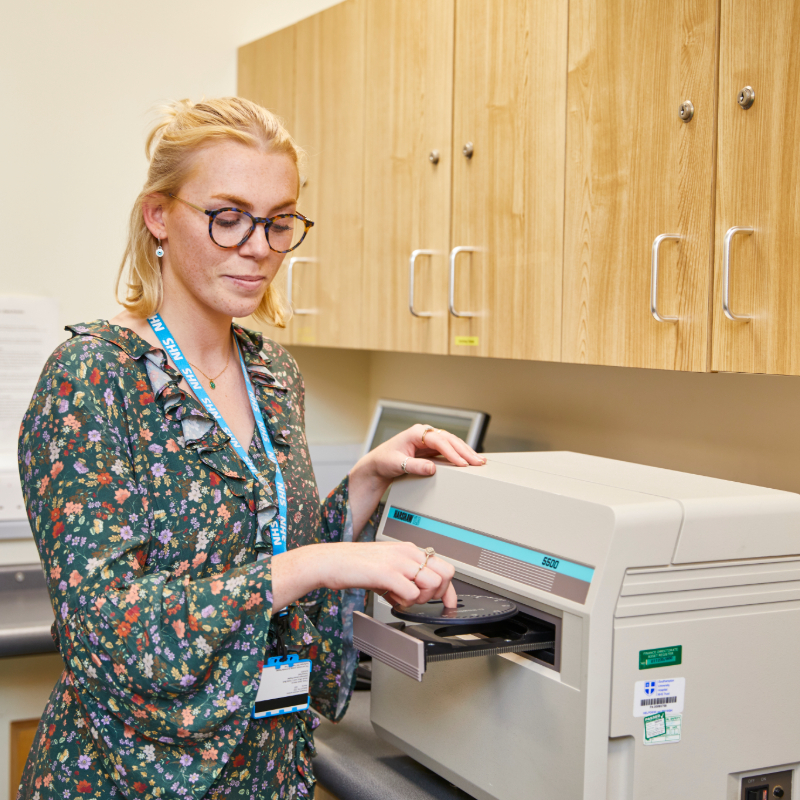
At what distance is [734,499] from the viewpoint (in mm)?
965

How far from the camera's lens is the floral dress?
94 cm

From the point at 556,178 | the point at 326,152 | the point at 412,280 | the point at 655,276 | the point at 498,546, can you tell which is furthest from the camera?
the point at 326,152

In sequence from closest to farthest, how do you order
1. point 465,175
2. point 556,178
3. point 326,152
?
1. point 556,178
2. point 465,175
3. point 326,152

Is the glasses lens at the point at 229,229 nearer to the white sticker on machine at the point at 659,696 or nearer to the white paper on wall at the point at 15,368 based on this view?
the white sticker on machine at the point at 659,696

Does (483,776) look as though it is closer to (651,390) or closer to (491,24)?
(651,390)

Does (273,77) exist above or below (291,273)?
above

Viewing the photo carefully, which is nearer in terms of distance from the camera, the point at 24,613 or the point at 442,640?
the point at 442,640

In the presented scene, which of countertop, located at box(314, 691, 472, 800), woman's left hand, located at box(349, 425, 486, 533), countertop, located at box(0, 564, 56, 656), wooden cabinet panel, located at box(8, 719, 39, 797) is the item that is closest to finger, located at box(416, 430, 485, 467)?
woman's left hand, located at box(349, 425, 486, 533)

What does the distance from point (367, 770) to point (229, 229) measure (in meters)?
0.77

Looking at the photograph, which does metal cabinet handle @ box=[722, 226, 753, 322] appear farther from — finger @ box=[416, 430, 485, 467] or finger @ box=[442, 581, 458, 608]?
finger @ box=[442, 581, 458, 608]

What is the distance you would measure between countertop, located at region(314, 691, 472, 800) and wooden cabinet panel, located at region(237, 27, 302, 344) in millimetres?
1215

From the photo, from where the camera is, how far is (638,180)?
1.34 metres

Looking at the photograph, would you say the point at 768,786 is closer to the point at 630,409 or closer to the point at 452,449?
the point at 452,449

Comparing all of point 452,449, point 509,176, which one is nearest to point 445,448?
point 452,449
